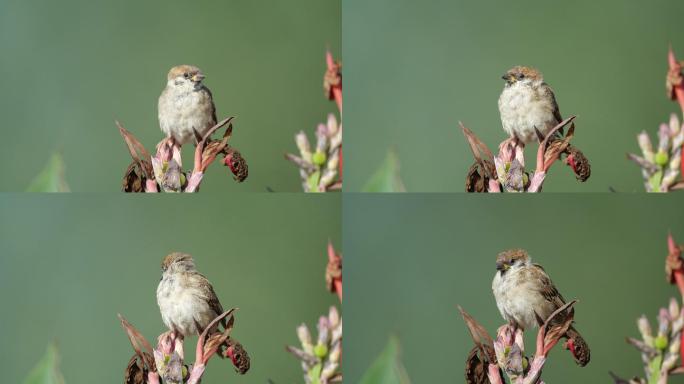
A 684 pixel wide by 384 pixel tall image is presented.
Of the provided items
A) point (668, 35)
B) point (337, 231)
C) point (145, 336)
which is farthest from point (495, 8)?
point (145, 336)

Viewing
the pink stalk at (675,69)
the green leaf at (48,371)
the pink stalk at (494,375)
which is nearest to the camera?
the pink stalk at (675,69)

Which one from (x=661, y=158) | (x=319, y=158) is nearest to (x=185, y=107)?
(x=319, y=158)

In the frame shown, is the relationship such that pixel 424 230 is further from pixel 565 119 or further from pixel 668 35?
pixel 668 35

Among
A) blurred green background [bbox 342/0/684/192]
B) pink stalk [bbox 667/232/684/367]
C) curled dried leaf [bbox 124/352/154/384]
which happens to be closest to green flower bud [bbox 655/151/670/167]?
blurred green background [bbox 342/0/684/192]

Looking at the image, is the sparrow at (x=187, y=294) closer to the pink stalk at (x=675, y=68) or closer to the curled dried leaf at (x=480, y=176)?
the curled dried leaf at (x=480, y=176)

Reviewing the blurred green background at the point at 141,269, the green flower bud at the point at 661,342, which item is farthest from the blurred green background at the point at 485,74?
the green flower bud at the point at 661,342

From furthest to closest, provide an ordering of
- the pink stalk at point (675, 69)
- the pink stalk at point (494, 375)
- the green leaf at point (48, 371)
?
1. the green leaf at point (48, 371)
2. the pink stalk at point (494, 375)
3. the pink stalk at point (675, 69)
